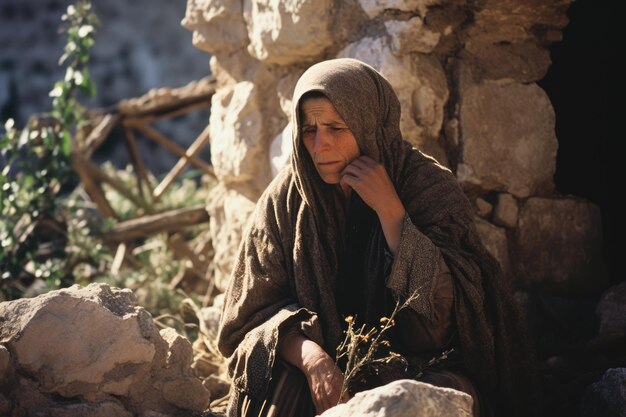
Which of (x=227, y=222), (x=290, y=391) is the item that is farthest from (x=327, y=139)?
(x=227, y=222)

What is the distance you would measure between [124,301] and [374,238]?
91cm

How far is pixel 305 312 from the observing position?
3408 millimetres

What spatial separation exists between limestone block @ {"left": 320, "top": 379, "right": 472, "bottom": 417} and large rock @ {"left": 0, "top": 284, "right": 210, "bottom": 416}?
0.97 m

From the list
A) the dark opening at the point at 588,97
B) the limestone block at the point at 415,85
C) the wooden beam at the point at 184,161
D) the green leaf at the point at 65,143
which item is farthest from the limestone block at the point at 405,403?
the wooden beam at the point at 184,161

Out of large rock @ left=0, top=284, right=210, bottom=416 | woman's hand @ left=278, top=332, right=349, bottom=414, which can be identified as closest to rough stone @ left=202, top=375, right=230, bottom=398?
large rock @ left=0, top=284, right=210, bottom=416

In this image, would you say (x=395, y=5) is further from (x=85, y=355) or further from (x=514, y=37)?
(x=85, y=355)

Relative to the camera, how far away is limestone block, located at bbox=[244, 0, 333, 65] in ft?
14.3

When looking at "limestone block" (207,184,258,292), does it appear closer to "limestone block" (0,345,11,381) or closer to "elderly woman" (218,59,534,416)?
"elderly woman" (218,59,534,416)

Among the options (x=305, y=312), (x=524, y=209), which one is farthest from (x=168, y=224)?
(x=305, y=312)

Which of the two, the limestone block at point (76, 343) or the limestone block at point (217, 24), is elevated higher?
the limestone block at point (217, 24)

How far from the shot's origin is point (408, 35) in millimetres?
4184

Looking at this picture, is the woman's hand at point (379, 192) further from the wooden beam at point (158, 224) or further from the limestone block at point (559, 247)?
the wooden beam at point (158, 224)

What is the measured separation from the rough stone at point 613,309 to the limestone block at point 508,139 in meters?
0.53

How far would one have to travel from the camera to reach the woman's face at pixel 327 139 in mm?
3379
